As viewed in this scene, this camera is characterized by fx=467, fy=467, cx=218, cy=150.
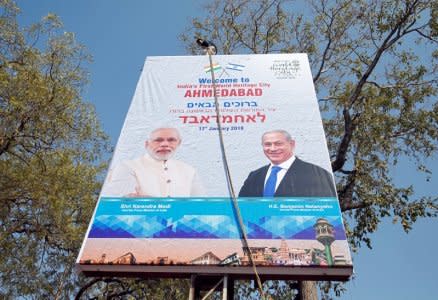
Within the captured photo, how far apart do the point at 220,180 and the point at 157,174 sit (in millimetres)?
511

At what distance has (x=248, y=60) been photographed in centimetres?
451

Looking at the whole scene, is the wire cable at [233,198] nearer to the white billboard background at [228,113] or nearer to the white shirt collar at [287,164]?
the white billboard background at [228,113]

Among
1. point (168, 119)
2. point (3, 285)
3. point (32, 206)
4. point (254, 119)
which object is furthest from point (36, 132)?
point (254, 119)

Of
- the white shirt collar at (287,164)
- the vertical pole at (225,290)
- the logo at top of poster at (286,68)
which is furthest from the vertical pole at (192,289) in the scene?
the logo at top of poster at (286,68)

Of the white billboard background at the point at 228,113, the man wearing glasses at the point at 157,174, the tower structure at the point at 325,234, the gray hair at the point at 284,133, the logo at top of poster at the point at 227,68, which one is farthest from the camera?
the logo at top of poster at the point at 227,68

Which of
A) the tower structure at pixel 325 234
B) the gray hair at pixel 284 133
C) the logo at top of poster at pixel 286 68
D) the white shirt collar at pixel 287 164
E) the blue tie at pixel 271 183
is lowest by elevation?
the tower structure at pixel 325 234

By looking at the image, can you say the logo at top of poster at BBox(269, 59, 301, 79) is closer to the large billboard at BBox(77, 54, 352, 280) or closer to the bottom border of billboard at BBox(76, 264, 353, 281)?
the large billboard at BBox(77, 54, 352, 280)

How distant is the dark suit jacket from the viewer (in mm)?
3365

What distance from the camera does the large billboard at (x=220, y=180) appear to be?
3006 mm

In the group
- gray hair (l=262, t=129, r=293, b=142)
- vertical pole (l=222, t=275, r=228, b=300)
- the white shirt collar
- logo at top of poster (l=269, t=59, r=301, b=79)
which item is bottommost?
vertical pole (l=222, t=275, r=228, b=300)

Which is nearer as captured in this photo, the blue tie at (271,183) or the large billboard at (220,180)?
the large billboard at (220,180)

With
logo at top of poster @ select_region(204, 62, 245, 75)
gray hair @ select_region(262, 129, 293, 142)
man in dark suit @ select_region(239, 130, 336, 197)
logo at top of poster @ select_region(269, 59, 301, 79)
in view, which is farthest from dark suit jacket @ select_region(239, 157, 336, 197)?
logo at top of poster @ select_region(204, 62, 245, 75)

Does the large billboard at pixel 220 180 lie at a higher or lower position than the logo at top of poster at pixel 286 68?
lower

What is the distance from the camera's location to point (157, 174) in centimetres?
365
